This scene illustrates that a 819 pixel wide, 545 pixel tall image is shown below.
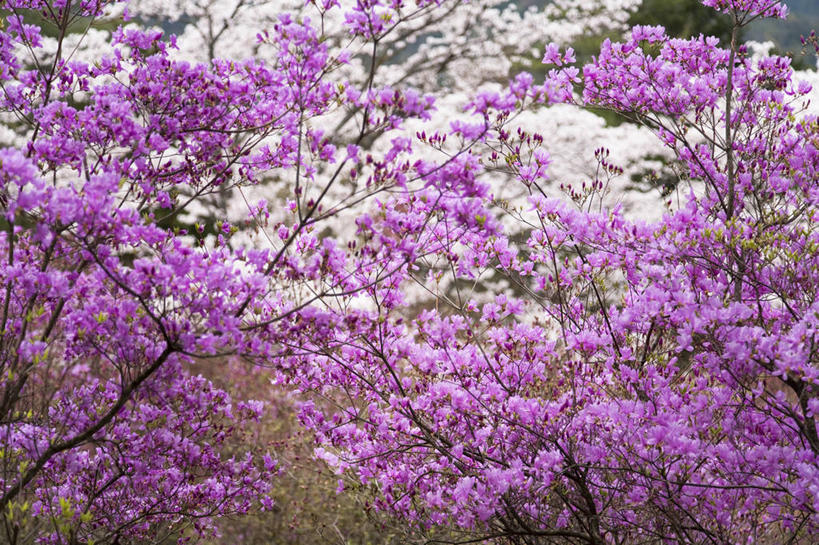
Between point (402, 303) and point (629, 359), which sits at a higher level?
point (402, 303)

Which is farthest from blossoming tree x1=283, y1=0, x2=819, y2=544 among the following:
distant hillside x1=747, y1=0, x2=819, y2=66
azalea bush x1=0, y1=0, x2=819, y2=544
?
distant hillside x1=747, y1=0, x2=819, y2=66

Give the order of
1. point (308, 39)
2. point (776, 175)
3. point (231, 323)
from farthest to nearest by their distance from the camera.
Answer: point (776, 175)
point (308, 39)
point (231, 323)

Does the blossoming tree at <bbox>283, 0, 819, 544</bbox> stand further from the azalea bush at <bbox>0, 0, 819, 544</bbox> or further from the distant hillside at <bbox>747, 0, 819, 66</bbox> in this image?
the distant hillside at <bbox>747, 0, 819, 66</bbox>

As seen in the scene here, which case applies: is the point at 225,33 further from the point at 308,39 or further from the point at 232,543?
the point at 308,39

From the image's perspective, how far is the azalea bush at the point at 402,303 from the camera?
2.67 m

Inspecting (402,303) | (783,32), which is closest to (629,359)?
(402,303)

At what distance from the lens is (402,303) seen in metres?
3.77

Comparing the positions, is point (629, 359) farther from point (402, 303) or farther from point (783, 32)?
point (783, 32)

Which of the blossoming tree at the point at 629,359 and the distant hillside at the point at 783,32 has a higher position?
the distant hillside at the point at 783,32

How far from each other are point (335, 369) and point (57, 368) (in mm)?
6708

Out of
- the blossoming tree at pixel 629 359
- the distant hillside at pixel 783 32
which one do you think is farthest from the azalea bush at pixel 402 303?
the distant hillside at pixel 783 32

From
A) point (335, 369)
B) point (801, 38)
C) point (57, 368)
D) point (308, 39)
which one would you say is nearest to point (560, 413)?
point (335, 369)

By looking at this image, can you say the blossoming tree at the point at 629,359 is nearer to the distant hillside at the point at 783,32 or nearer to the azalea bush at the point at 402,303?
the azalea bush at the point at 402,303

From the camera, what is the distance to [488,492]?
121 inches
